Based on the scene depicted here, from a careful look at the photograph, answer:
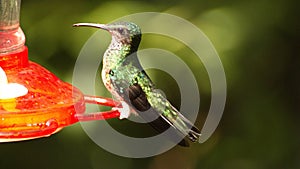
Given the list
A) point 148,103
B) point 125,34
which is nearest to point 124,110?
point 148,103

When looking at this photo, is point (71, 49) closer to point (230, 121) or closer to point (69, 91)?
point (230, 121)

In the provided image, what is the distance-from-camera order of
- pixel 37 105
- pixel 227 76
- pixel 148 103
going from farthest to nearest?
pixel 227 76 < pixel 148 103 < pixel 37 105

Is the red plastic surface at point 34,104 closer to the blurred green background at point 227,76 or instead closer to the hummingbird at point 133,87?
the hummingbird at point 133,87

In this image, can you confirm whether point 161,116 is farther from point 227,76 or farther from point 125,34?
point 227,76

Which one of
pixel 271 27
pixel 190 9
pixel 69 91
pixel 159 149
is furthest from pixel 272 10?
pixel 69 91

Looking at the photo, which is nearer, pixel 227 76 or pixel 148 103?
pixel 148 103

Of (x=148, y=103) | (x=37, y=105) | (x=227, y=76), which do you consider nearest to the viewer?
(x=37, y=105)
